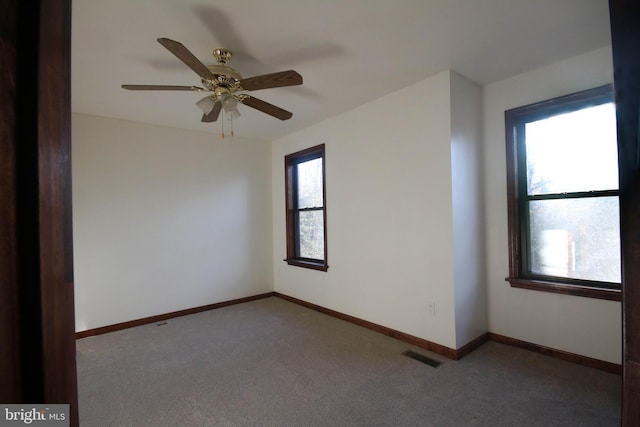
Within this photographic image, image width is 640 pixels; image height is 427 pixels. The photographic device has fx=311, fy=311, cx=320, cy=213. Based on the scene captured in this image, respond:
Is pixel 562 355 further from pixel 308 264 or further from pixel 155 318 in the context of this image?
pixel 155 318

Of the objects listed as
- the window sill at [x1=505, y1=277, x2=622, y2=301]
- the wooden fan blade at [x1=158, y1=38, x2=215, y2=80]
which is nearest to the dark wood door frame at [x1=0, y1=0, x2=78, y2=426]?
the wooden fan blade at [x1=158, y1=38, x2=215, y2=80]

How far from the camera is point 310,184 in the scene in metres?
4.53

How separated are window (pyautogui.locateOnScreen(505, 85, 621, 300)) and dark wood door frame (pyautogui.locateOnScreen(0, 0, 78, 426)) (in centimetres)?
324

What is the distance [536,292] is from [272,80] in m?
2.84

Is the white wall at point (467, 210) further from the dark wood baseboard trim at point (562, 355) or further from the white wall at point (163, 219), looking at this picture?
the white wall at point (163, 219)

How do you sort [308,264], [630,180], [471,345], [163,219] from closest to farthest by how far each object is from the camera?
[630,180], [471,345], [163,219], [308,264]

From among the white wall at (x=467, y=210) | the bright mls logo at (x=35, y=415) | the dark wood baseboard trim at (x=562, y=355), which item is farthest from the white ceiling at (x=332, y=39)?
the dark wood baseboard trim at (x=562, y=355)

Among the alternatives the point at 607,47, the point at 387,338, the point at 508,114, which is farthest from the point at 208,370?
the point at 607,47

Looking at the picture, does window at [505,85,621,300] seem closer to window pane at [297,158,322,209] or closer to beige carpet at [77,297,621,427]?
beige carpet at [77,297,621,427]

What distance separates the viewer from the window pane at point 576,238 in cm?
245

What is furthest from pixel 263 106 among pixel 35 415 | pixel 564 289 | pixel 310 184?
pixel 564 289

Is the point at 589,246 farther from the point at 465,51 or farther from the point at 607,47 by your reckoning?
the point at 465,51

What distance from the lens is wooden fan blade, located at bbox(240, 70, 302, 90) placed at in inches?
82.4

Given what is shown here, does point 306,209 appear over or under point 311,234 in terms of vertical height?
over
